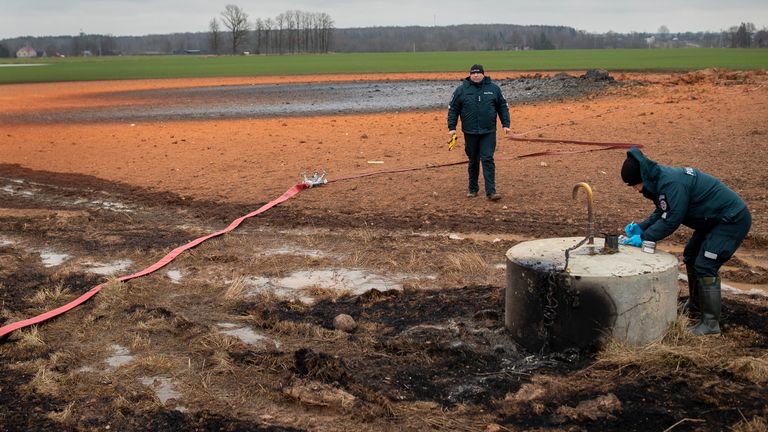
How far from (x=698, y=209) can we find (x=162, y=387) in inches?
157

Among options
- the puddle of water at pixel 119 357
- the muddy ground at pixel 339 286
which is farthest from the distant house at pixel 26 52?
the puddle of water at pixel 119 357

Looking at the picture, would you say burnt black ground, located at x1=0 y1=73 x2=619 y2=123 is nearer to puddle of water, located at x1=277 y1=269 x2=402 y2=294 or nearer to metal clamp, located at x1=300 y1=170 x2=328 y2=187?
metal clamp, located at x1=300 y1=170 x2=328 y2=187

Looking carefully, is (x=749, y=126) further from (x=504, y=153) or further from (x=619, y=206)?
(x=619, y=206)

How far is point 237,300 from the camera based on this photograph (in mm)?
7809

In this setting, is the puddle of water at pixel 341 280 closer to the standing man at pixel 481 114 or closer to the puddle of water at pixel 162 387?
the puddle of water at pixel 162 387

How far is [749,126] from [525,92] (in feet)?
46.0

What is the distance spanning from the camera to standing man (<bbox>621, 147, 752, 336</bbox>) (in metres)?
5.98

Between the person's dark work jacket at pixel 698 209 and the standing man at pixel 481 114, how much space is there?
207 inches

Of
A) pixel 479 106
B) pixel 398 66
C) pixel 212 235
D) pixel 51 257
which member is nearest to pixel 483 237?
pixel 479 106

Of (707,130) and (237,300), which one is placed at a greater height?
(707,130)

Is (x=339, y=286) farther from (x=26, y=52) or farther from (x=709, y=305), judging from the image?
(x=26, y=52)

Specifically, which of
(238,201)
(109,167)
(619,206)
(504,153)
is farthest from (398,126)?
(619,206)

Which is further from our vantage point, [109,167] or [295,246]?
[109,167]

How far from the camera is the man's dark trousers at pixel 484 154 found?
454 inches
